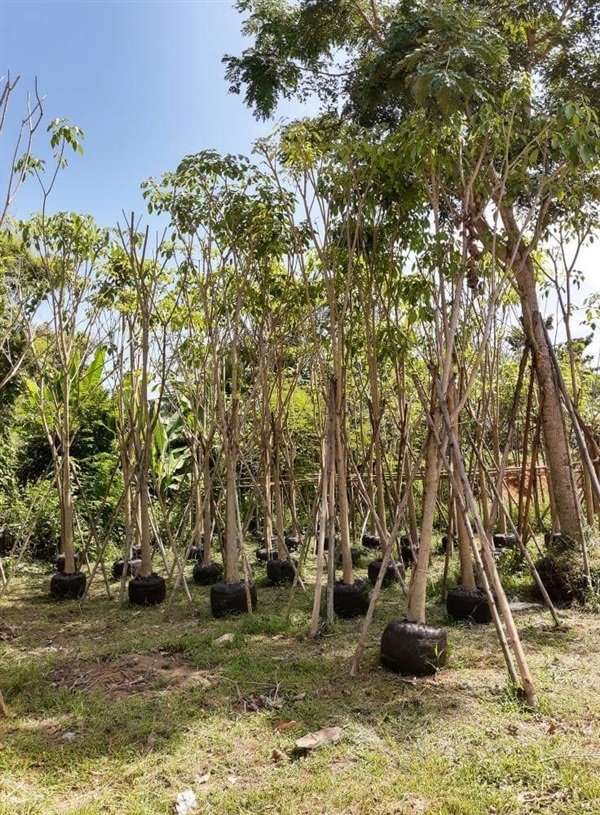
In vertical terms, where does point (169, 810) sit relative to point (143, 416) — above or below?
below

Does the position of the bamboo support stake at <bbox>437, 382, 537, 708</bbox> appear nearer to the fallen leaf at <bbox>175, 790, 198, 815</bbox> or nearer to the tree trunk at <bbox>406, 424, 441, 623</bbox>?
the tree trunk at <bbox>406, 424, 441, 623</bbox>

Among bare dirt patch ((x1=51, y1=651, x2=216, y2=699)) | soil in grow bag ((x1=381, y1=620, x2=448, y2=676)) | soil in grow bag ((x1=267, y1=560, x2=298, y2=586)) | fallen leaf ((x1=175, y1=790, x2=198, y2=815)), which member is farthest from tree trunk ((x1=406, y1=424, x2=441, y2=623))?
soil in grow bag ((x1=267, y1=560, x2=298, y2=586))

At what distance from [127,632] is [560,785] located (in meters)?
2.91

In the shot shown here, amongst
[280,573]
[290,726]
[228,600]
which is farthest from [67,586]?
[290,726]

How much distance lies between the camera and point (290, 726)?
8.05 ft

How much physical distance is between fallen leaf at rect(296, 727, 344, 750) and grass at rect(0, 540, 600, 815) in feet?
0.14

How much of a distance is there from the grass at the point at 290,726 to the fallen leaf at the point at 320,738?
0.14 ft

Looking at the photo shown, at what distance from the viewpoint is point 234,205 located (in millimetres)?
4297

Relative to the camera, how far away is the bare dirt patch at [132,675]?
2.92m

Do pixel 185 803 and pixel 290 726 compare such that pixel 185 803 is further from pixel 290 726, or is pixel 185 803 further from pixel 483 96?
pixel 483 96

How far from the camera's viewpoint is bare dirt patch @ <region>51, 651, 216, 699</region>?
292 cm

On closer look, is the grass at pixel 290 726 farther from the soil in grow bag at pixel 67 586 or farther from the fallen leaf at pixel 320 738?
the soil in grow bag at pixel 67 586

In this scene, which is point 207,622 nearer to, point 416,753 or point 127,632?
point 127,632

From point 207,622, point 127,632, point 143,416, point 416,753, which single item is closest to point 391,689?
point 416,753
